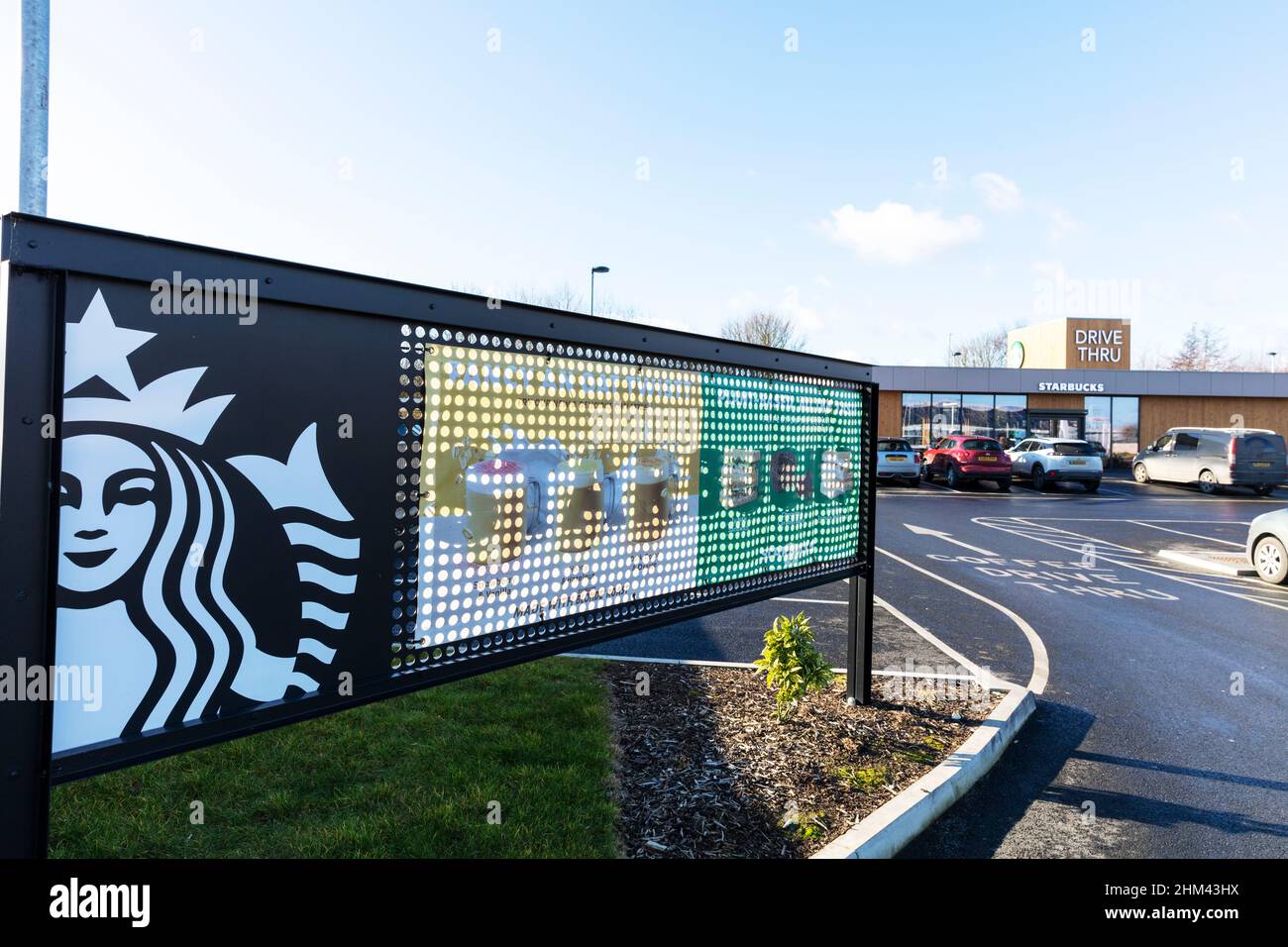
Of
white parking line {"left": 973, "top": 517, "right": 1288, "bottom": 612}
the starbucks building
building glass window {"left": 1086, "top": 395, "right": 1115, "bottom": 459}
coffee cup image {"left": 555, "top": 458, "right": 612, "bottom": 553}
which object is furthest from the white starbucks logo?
building glass window {"left": 1086, "top": 395, "right": 1115, "bottom": 459}

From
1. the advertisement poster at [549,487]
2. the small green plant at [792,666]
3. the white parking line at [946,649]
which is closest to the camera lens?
the advertisement poster at [549,487]

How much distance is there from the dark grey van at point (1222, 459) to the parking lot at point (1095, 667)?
1288cm

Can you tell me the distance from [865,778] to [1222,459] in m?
27.9

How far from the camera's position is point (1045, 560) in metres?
12.6

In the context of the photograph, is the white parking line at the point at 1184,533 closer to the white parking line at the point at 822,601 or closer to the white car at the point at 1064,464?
the white car at the point at 1064,464

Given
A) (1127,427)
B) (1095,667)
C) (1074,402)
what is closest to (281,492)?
(1095,667)

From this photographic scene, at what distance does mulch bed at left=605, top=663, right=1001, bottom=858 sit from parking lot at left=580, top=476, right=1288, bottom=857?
0.43m

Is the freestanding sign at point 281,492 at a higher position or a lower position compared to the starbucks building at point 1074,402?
lower

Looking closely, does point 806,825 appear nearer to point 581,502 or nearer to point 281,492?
point 581,502

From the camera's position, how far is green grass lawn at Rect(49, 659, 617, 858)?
3383mm

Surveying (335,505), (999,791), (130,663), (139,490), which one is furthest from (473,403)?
(999,791)

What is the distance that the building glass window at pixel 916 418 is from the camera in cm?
3581

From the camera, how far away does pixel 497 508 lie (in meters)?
3.31

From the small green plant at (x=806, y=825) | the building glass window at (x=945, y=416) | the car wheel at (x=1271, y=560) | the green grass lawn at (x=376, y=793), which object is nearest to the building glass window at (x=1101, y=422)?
the building glass window at (x=945, y=416)
